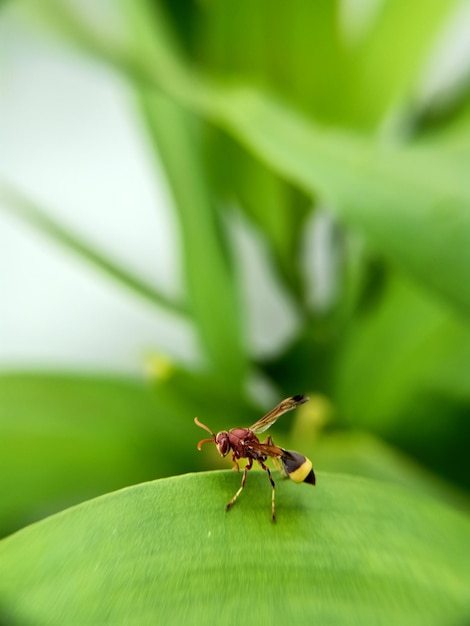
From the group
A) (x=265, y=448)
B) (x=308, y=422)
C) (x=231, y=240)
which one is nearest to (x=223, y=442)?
(x=265, y=448)

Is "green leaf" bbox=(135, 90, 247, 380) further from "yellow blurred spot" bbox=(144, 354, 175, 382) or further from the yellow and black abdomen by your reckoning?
the yellow and black abdomen

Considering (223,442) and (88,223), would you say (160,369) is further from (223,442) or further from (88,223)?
(88,223)

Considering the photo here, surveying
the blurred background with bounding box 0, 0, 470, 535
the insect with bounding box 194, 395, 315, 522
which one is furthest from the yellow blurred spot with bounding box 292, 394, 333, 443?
the insect with bounding box 194, 395, 315, 522

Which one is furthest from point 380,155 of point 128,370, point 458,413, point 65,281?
point 65,281

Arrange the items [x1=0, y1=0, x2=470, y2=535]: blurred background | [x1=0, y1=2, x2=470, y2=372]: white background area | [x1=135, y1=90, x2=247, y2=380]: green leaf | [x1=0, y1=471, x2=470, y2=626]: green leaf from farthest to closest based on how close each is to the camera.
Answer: [x1=0, y1=2, x2=470, y2=372]: white background area → [x1=135, y1=90, x2=247, y2=380]: green leaf → [x1=0, y1=0, x2=470, y2=535]: blurred background → [x1=0, y1=471, x2=470, y2=626]: green leaf

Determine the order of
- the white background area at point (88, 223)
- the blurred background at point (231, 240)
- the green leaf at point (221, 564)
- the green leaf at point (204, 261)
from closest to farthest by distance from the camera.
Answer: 1. the green leaf at point (221, 564)
2. the blurred background at point (231, 240)
3. the green leaf at point (204, 261)
4. the white background area at point (88, 223)

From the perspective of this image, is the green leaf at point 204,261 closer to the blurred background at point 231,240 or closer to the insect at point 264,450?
the blurred background at point 231,240

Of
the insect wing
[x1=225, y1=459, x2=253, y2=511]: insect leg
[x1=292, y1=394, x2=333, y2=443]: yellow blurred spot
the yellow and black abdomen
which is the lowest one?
[x1=292, y1=394, x2=333, y2=443]: yellow blurred spot

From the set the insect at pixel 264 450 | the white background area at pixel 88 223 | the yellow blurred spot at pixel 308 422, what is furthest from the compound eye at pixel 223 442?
the white background area at pixel 88 223

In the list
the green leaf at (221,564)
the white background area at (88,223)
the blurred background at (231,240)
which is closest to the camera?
the green leaf at (221,564)
